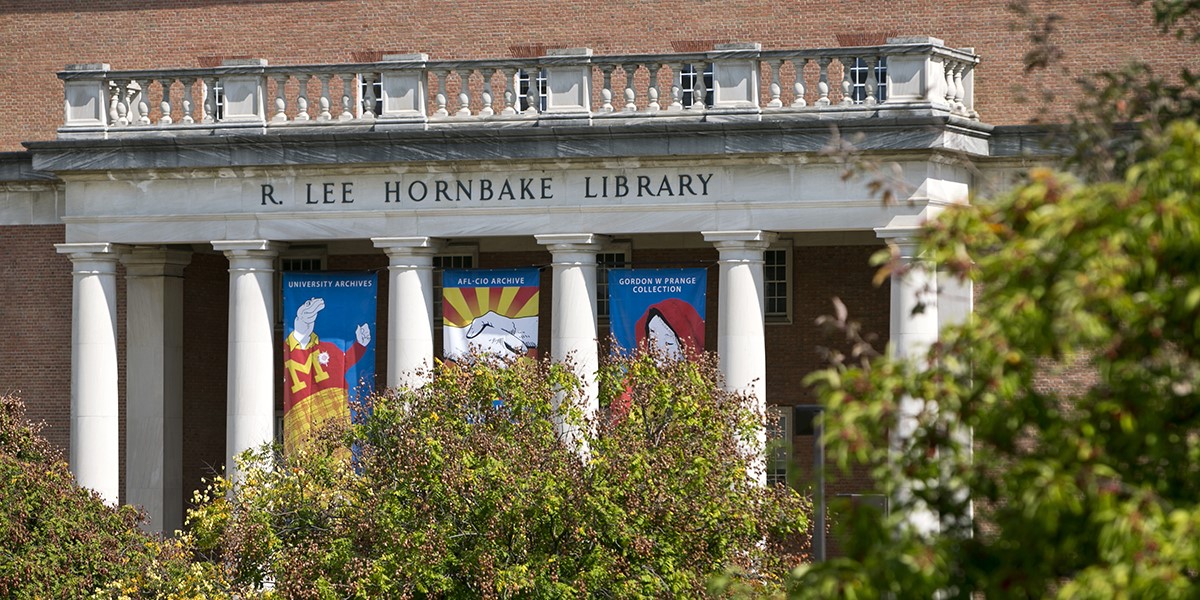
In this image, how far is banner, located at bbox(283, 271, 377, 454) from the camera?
40.9 metres

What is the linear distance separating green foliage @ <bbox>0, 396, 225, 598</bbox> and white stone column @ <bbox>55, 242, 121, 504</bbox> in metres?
6.85

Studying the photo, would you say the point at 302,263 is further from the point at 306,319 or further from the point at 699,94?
the point at 699,94

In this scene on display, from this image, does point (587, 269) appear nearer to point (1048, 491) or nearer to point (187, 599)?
point (187, 599)

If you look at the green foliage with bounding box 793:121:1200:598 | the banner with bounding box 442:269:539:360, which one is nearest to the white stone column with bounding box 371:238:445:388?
the banner with bounding box 442:269:539:360

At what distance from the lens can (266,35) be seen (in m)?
48.8

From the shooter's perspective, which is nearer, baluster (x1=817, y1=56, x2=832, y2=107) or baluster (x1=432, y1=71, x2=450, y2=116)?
baluster (x1=817, y1=56, x2=832, y2=107)

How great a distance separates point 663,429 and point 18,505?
11.0 meters

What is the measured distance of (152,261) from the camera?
143ft

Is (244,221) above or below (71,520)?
above

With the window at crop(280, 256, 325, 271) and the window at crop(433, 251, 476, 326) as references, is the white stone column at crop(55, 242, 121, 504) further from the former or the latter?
the window at crop(433, 251, 476, 326)

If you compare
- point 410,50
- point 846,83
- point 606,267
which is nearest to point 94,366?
point 410,50

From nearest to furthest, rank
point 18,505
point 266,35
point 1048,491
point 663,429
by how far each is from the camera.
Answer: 1. point 1048,491
2. point 663,429
3. point 18,505
4. point 266,35

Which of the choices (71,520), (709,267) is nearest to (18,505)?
(71,520)

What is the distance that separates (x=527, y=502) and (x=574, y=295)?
1363cm
